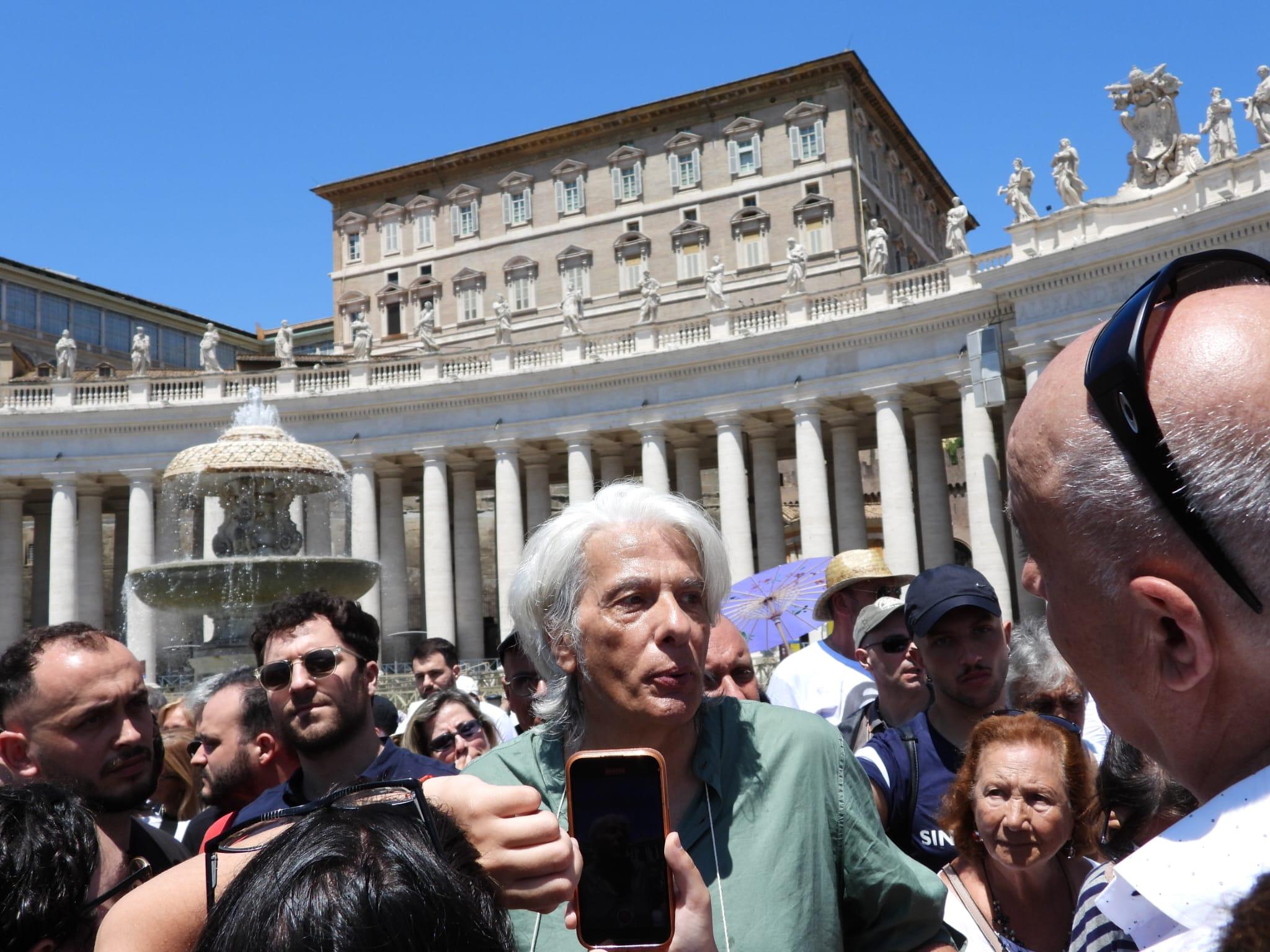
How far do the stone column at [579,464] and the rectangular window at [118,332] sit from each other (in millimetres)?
44846

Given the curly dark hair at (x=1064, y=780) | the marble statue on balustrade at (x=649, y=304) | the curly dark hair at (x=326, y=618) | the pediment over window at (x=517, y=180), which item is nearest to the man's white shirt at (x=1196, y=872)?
the curly dark hair at (x=1064, y=780)

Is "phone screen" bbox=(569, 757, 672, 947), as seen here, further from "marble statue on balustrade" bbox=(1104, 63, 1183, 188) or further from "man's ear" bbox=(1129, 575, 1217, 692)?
"marble statue on balustrade" bbox=(1104, 63, 1183, 188)

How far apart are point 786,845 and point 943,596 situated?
3.00 m

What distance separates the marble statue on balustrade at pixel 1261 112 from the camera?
3158cm

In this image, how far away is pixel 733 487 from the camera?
40.6 meters

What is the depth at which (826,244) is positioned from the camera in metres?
58.4

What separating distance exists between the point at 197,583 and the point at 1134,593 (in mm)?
22359

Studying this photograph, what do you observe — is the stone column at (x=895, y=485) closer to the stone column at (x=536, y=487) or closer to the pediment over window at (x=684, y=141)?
the stone column at (x=536, y=487)

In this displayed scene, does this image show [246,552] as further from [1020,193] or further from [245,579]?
[1020,193]

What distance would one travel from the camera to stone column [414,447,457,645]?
144ft

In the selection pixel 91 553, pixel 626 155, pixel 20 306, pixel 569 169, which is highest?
pixel 626 155

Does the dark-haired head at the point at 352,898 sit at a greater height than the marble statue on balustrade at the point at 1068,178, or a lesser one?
lesser

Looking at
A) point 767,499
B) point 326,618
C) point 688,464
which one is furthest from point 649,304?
point 326,618

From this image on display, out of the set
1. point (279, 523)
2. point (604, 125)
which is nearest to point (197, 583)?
point (279, 523)
